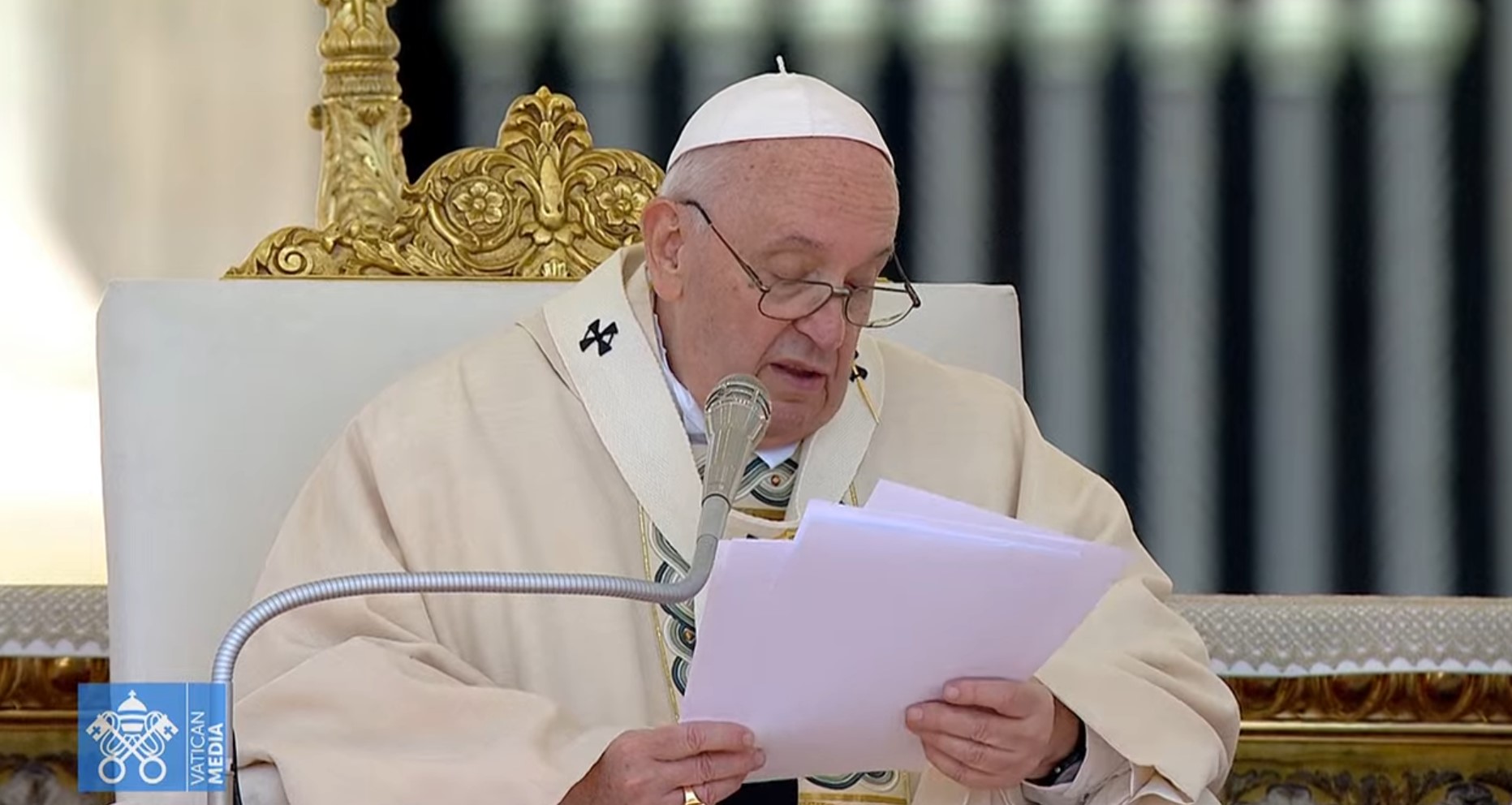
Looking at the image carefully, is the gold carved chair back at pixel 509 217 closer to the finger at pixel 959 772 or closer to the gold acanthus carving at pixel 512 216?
the gold acanthus carving at pixel 512 216

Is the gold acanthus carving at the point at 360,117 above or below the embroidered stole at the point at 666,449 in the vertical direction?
above

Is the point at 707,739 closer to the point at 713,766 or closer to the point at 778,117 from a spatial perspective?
the point at 713,766

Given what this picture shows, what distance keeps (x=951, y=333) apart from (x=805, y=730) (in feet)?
3.91

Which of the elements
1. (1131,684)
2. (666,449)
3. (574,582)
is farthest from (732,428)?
(666,449)

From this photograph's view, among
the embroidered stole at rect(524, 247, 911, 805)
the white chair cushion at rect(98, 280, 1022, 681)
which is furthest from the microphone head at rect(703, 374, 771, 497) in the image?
the white chair cushion at rect(98, 280, 1022, 681)

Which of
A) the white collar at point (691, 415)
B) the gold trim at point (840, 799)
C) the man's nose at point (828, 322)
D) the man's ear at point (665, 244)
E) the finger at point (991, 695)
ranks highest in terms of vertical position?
the man's ear at point (665, 244)

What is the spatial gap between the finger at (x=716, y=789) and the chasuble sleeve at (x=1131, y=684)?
0.47m

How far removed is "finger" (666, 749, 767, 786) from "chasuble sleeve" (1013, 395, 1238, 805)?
0.47m

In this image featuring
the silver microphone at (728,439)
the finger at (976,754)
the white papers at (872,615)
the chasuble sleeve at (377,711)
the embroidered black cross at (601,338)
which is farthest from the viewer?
the embroidered black cross at (601,338)

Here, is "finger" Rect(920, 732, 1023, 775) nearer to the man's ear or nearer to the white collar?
the white collar

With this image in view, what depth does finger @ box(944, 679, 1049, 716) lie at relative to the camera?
2648mm

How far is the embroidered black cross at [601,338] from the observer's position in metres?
3.37

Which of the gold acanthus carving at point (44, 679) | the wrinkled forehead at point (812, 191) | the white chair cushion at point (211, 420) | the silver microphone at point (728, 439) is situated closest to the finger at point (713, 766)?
the silver microphone at point (728, 439)

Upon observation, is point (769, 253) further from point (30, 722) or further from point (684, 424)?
point (30, 722)
